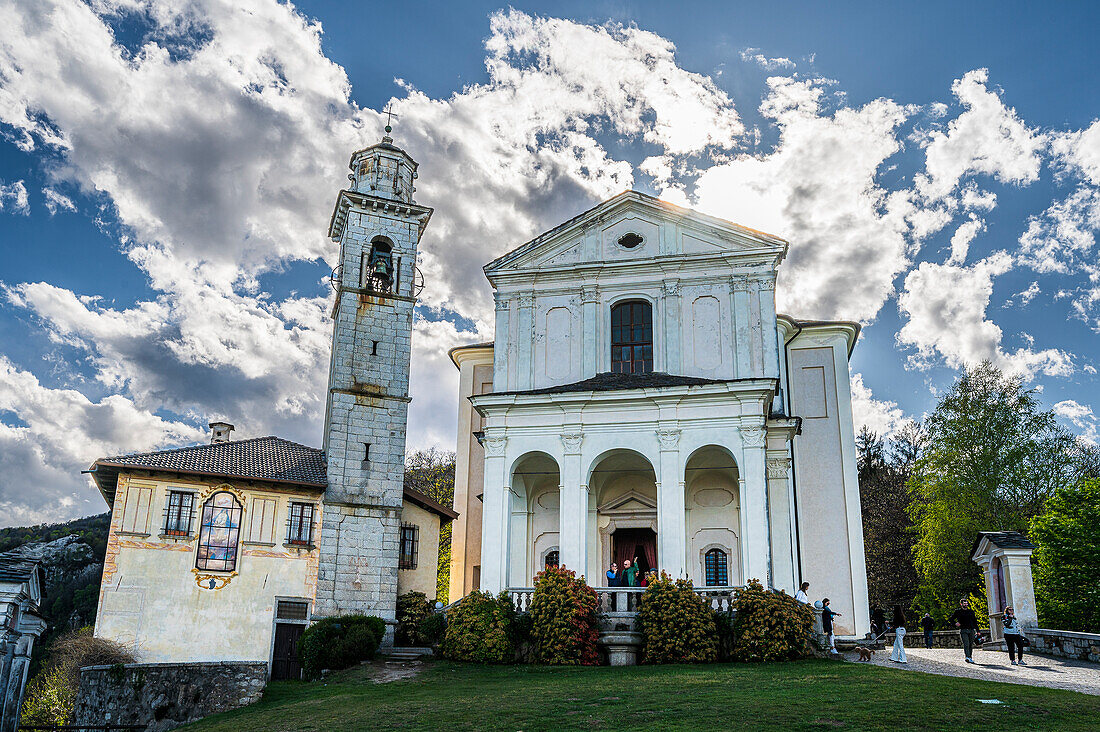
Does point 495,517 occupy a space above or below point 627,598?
above

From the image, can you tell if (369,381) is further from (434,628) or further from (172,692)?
(172,692)

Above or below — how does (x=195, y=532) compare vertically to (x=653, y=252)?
below

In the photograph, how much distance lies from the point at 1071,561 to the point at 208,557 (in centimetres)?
2479

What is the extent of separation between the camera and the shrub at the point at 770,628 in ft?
61.0

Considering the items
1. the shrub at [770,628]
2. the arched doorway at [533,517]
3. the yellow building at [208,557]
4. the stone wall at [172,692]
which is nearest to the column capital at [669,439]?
the arched doorway at [533,517]

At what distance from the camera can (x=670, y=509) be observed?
2247 cm

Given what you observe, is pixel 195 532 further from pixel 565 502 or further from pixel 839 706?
pixel 839 706

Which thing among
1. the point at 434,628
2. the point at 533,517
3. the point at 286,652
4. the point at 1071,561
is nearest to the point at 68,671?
the point at 286,652

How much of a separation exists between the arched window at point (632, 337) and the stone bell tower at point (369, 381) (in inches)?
259

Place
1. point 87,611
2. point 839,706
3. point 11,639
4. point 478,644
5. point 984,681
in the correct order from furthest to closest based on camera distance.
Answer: point 87,611 → point 478,644 → point 11,639 → point 984,681 → point 839,706

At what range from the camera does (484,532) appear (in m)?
23.6

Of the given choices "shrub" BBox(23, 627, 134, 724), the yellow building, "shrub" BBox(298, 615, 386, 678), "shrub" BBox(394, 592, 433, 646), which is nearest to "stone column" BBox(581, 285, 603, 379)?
"shrub" BBox(394, 592, 433, 646)

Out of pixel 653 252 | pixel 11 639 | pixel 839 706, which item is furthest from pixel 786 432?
pixel 11 639

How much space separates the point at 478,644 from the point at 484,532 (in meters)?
3.90
